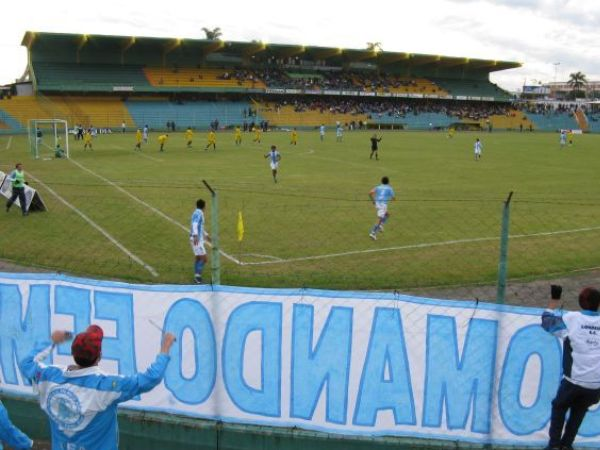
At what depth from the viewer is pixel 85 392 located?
3.85 metres

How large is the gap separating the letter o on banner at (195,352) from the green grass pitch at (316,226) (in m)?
4.87

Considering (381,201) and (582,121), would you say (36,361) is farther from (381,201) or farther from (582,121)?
(582,121)

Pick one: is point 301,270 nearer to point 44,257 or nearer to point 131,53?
point 44,257

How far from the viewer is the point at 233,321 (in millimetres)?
5730

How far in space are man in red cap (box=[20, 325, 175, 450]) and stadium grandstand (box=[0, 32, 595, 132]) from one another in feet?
217

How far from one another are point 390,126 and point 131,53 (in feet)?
120

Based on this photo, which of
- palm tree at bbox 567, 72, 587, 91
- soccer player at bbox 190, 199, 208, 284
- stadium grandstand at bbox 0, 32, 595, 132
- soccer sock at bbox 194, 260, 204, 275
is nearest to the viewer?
soccer player at bbox 190, 199, 208, 284

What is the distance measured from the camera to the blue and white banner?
548 cm

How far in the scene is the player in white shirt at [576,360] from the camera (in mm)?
5035

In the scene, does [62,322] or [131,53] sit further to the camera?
[131,53]

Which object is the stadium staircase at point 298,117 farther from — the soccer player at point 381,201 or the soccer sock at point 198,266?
the soccer sock at point 198,266

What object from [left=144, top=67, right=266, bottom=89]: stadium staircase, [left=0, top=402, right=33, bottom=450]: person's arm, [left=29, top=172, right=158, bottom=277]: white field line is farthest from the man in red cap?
[left=144, top=67, right=266, bottom=89]: stadium staircase

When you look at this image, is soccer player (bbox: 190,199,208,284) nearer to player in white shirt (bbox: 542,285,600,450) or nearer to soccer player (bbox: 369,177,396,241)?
soccer player (bbox: 369,177,396,241)

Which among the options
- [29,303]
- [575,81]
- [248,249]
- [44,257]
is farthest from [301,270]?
[575,81]
